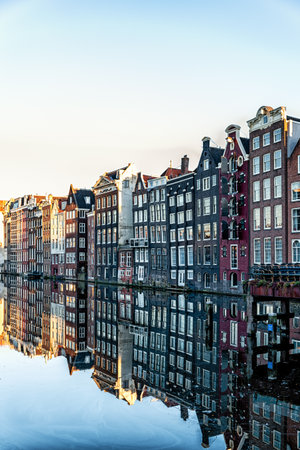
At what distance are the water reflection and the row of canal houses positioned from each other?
601cm

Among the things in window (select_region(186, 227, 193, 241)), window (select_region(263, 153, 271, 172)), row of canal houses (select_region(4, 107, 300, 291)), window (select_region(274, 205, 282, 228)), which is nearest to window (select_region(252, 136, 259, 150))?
row of canal houses (select_region(4, 107, 300, 291))

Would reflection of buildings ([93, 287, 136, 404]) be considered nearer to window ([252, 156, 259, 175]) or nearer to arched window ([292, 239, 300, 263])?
arched window ([292, 239, 300, 263])

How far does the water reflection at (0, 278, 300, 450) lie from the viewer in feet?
44.9

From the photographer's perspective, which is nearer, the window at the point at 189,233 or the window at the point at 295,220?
the window at the point at 295,220

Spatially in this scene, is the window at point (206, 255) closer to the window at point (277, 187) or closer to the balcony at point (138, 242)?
the window at point (277, 187)

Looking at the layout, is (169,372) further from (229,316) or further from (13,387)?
(229,316)

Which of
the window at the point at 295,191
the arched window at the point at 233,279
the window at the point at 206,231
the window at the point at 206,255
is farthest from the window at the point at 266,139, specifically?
the window at the point at 206,255

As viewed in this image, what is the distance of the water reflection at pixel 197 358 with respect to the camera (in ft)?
44.9

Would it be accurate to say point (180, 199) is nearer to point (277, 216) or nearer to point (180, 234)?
point (180, 234)

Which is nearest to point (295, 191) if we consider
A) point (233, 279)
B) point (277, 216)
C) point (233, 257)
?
point (277, 216)

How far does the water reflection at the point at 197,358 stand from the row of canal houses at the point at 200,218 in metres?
6.01

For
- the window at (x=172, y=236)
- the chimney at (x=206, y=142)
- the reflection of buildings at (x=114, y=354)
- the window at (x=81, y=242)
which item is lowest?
the reflection of buildings at (x=114, y=354)

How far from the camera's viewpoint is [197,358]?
70.7 ft

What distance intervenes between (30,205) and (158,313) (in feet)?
354
